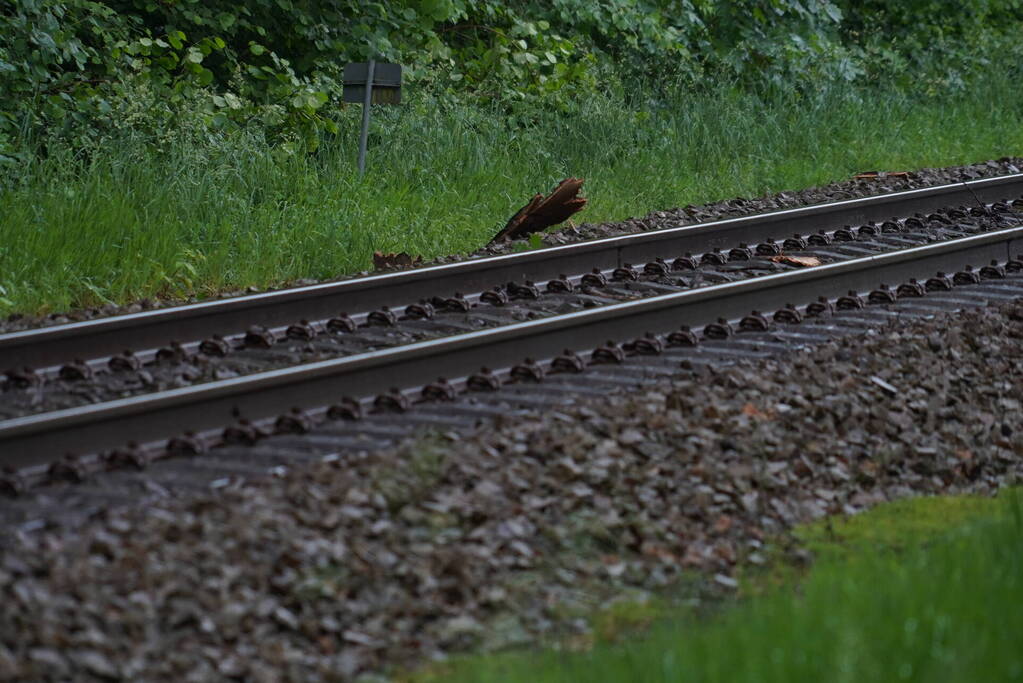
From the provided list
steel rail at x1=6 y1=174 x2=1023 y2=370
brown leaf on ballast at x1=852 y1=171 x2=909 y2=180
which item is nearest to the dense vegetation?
brown leaf on ballast at x1=852 y1=171 x2=909 y2=180

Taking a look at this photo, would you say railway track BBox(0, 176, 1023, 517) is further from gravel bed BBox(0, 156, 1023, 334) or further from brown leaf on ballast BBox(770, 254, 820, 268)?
gravel bed BBox(0, 156, 1023, 334)

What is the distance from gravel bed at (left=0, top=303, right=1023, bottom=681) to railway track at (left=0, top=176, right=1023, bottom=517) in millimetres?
420

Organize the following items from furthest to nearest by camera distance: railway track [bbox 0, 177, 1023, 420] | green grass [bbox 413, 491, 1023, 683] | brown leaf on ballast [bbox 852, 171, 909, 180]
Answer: brown leaf on ballast [bbox 852, 171, 909, 180], railway track [bbox 0, 177, 1023, 420], green grass [bbox 413, 491, 1023, 683]

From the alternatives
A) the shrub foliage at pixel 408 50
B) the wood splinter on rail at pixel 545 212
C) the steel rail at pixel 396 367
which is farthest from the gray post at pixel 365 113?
the steel rail at pixel 396 367

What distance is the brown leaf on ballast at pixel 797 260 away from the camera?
9148 millimetres

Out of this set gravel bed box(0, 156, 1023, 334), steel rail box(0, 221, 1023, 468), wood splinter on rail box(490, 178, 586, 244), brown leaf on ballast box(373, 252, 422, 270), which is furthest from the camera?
wood splinter on rail box(490, 178, 586, 244)

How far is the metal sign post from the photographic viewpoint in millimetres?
11781

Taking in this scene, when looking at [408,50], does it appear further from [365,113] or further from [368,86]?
[365,113]

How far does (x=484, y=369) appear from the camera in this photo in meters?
6.19

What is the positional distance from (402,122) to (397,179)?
67.1 inches

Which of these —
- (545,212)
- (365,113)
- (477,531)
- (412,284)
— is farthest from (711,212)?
(477,531)

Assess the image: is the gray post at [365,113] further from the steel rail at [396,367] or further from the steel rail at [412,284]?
the steel rail at [396,367]

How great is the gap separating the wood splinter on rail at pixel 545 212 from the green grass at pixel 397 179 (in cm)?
30

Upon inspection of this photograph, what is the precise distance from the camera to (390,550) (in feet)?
14.5
